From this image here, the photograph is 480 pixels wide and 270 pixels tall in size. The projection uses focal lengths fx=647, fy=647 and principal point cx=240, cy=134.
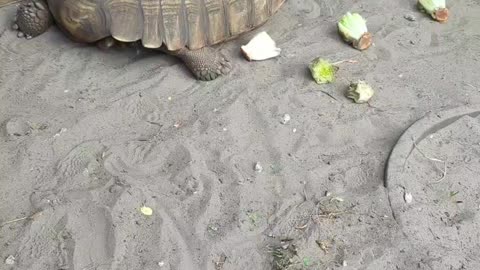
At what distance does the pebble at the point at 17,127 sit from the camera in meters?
3.59

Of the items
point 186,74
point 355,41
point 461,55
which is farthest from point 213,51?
point 461,55

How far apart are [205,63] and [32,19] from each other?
1.18 metres

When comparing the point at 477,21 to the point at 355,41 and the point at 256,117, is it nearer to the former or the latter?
the point at 355,41

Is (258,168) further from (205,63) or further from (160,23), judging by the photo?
(160,23)

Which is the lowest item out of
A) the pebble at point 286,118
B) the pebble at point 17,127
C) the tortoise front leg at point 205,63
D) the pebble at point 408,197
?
the pebble at point 408,197

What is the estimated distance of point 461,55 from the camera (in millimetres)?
4242

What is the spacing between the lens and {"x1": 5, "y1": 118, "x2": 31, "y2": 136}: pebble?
3.59 metres

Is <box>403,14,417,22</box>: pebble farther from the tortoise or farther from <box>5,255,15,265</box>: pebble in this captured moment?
<box>5,255,15,265</box>: pebble

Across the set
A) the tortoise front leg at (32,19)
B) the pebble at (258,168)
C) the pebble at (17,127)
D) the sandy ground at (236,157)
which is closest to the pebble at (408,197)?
the sandy ground at (236,157)

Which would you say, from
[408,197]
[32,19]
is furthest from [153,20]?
[408,197]

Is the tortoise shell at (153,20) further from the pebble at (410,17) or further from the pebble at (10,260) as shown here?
the pebble at (10,260)

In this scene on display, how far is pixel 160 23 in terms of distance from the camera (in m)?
3.91

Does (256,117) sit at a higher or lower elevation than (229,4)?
lower

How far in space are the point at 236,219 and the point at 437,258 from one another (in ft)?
3.23
